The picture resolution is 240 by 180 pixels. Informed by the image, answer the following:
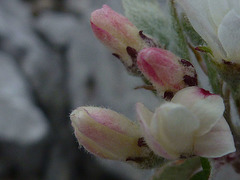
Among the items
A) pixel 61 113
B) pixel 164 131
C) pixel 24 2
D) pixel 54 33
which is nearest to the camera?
pixel 164 131

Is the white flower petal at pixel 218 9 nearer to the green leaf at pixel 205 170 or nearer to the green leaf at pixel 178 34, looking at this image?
the green leaf at pixel 178 34

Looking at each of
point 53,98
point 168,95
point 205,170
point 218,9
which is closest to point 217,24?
point 218,9

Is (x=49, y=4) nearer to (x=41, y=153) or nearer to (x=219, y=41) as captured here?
(x=41, y=153)

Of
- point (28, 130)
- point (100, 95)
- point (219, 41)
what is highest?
point (219, 41)

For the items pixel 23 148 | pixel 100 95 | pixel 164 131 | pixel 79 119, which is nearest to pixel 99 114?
pixel 79 119

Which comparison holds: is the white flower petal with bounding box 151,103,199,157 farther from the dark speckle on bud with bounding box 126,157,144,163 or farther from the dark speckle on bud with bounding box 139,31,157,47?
the dark speckle on bud with bounding box 139,31,157,47

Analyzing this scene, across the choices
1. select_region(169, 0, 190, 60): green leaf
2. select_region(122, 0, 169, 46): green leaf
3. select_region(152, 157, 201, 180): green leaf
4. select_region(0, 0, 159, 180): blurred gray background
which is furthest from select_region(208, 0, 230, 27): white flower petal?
select_region(0, 0, 159, 180): blurred gray background

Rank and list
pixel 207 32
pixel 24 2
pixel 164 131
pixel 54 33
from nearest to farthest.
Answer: pixel 164 131, pixel 207 32, pixel 54 33, pixel 24 2
